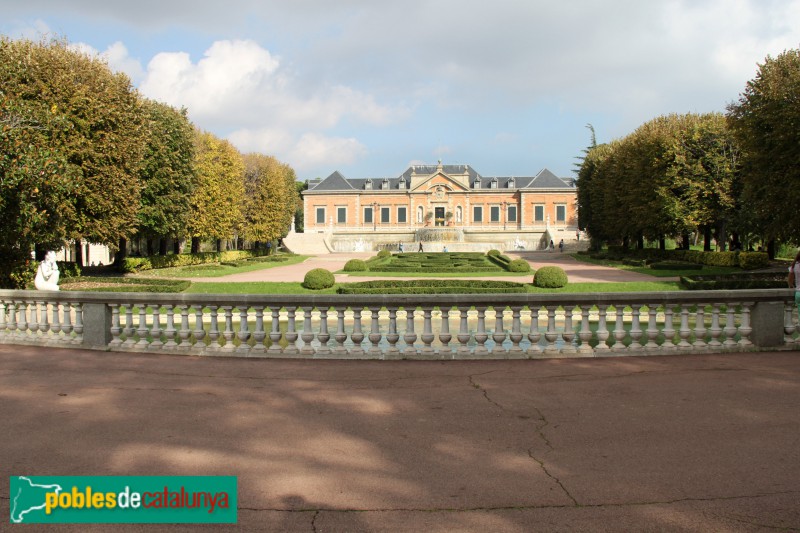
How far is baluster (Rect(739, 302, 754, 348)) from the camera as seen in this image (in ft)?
28.2

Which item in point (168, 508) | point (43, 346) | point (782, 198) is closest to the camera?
point (168, 508)

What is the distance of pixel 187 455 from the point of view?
184 inches

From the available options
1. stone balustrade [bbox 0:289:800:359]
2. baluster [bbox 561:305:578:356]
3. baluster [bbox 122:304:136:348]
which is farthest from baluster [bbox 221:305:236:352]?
baluster [bbox 561:305:578:356]

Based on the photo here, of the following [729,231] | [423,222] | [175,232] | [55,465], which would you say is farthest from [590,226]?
[55,465]

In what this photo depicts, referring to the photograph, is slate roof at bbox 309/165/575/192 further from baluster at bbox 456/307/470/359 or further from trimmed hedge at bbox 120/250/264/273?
baluster at bbox 456/307/470/359

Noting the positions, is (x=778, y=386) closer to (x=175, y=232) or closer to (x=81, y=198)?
(x=81, y=198)

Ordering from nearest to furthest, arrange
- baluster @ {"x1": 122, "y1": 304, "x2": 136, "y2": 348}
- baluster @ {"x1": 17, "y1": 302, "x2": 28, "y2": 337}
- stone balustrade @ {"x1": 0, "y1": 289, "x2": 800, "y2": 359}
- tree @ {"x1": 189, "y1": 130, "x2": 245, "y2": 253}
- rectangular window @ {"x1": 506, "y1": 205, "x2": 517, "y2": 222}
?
stone balustrade @ {"x1": 0, "y1": 289, "x2": 800, "y2": 359} < baluster @ {"x1": 122, "y1": 304, "x2": 136, "y2": 348} < baluster @ {"x1": 17, "y1": 302, "x2": 28, "y2": 337} < tree @ {"x1": 189, "y1": 130, "x2": 245, "y2": 253} < rectangular window @ {"x1": 506, "y1": 205, "x2": 517, "y2": 222}

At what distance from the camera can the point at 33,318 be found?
33.3 ft

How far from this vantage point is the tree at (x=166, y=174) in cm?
3316

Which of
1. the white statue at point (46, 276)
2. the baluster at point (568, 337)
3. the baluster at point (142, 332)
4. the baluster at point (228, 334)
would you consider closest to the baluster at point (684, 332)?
the baluster at point (568, 337)

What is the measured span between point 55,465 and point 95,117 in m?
23.8

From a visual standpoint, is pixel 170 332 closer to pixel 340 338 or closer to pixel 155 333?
pixel 155 333

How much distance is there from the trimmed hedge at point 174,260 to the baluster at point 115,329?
79.6ft

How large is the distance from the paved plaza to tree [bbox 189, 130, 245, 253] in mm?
36124
